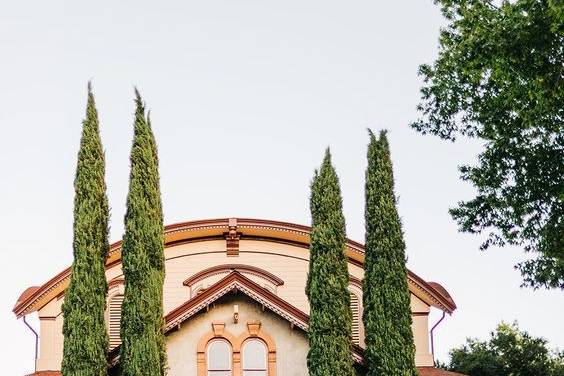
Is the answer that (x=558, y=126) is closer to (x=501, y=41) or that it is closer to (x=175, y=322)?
(x=501, y=41)

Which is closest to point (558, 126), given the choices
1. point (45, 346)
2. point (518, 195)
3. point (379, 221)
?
point (518, 195)

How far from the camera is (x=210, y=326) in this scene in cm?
2712

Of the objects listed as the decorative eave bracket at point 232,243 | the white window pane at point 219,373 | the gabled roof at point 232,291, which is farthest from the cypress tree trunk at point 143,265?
the decorative eave bracket at point 232,243

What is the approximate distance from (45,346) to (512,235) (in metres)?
15.4

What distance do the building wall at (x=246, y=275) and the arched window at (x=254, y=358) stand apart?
4.46m

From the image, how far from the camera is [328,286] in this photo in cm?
2564

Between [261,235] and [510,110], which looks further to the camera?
[261,235]

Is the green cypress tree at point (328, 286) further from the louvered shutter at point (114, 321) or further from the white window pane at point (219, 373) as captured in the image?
the louvered shutter at point (114, 321)

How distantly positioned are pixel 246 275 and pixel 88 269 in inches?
302

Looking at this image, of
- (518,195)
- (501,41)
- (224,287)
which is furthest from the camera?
(224,287)

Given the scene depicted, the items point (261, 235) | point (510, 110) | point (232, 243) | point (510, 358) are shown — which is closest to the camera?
point (510, 110)

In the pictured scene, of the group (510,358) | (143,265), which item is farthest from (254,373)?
(510,358)

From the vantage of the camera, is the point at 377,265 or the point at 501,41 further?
the point at 377,265

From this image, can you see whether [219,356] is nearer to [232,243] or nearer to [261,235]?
[232,243]
